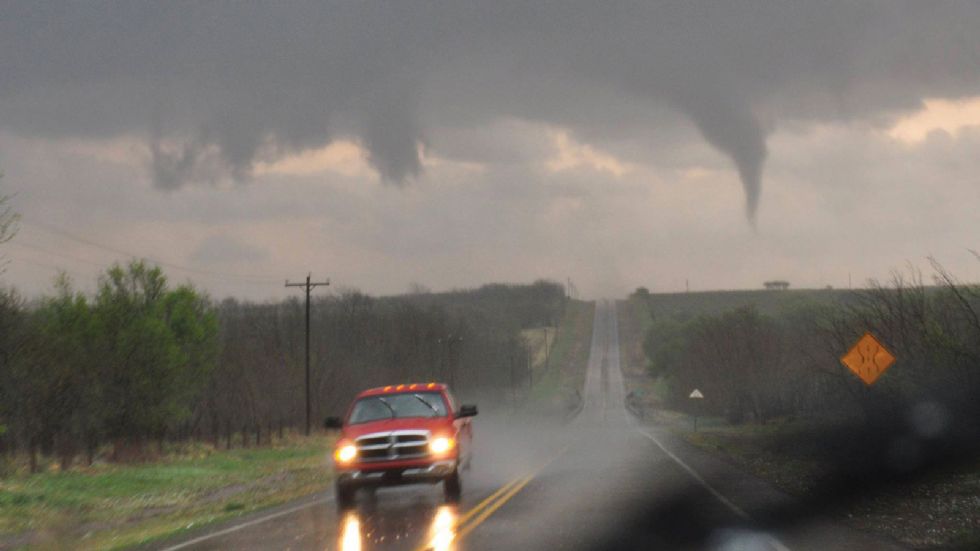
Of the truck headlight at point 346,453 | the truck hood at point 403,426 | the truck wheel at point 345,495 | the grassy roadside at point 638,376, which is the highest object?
the truck hood at point 403,426

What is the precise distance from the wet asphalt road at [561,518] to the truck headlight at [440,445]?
0.99 metres

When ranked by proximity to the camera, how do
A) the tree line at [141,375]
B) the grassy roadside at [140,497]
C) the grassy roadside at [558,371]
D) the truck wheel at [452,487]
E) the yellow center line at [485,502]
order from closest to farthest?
the yellow center line at [485,502] → the grassy roadside at [140,497] → the truck wheel at [452,487] → the tree line at [141,375] → the grassy roadside at [558,371]

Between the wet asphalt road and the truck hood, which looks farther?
the truck hood

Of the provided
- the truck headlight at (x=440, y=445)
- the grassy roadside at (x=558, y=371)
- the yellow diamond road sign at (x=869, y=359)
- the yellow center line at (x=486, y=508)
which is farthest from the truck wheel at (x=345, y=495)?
the grassy roadside at (x=558, y=371)

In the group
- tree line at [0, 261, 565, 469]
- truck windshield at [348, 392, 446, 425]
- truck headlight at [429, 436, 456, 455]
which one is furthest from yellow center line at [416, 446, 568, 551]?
tree line at [0, 261, 565, 469]

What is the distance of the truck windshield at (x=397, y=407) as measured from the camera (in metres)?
20.9

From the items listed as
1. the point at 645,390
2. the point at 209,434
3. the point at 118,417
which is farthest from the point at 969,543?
the point at 645,390

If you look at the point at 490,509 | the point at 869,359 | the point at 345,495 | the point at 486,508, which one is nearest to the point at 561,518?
the point at 490,509

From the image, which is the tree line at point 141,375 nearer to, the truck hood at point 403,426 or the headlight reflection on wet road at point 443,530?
the truck hood at point 403,426

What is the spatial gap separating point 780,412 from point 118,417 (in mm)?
38787

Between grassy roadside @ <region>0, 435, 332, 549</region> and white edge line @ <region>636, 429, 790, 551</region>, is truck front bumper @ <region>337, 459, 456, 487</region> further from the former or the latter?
white edge line @ <region>636, 429, 790, 551</region>

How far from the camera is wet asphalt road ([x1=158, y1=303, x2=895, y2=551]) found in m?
13.3

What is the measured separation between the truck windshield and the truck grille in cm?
109

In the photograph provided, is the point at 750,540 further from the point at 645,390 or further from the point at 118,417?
the point at 645,390
